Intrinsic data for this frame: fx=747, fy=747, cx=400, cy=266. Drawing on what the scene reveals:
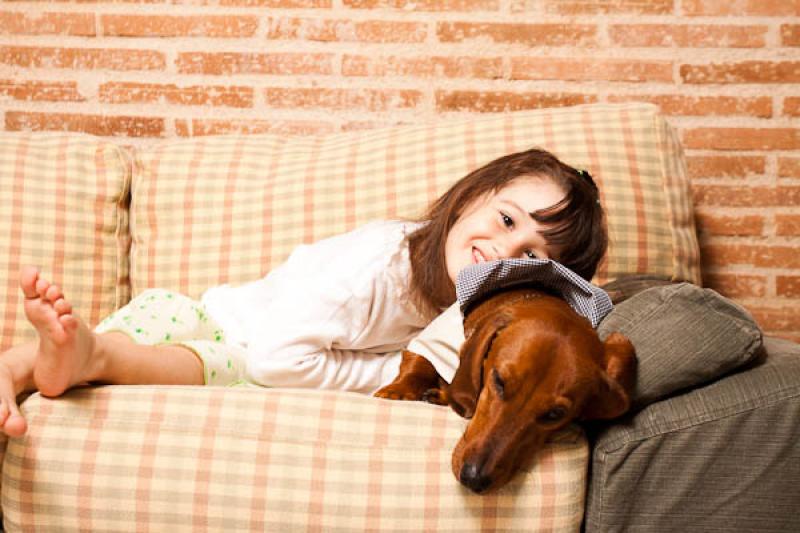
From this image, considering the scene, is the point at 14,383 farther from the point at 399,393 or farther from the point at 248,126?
the point at 248,126

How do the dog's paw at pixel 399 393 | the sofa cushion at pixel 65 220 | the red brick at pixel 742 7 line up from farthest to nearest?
the red brick at pixel 742 7 < the sofa cushion at pixel 65 220 < the dog's paw at pixel 399 393

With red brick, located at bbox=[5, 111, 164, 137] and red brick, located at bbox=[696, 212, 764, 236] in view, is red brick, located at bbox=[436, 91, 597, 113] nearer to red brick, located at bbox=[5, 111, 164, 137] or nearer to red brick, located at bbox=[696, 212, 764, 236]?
red brick, located at bbox=[696, 212, 764, 236]

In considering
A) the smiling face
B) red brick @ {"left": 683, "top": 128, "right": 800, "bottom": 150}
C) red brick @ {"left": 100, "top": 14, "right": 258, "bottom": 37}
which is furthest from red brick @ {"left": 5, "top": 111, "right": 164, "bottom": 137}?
red brick @ {"left": 683, "top": 128, "right": 800, "bottom": 150}

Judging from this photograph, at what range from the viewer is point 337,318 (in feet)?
5.00

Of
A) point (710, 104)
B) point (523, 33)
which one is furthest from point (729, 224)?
point (523, 33)

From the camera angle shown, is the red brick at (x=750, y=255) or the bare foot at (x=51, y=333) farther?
the red brick at (x=750, y=255)

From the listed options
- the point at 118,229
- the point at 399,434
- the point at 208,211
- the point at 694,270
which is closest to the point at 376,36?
the point at 208,211

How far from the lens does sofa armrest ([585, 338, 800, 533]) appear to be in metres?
1.12

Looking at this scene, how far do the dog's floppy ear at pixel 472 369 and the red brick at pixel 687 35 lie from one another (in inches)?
52.3

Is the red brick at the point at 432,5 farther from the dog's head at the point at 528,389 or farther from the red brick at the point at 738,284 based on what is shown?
the dog's head at the point at 528,389

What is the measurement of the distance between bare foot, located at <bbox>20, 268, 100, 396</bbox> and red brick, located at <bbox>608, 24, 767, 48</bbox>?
1750 millimetres

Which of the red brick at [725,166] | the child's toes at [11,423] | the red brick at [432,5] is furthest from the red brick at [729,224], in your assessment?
the child's toes at [11,423]

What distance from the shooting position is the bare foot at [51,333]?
3.73 ft

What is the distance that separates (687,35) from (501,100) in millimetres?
577
